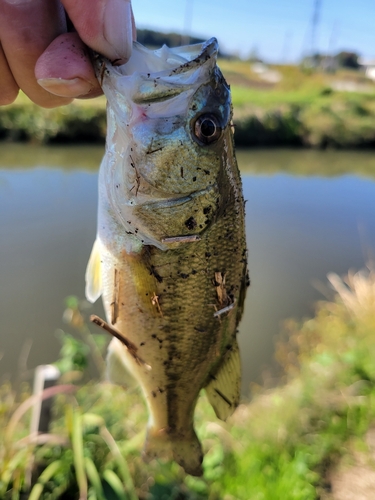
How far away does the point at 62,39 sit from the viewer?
111 cm

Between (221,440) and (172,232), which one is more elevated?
(172,232)

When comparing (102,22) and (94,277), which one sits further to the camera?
(94,277)

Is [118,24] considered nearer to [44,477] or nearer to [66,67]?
[66,67]

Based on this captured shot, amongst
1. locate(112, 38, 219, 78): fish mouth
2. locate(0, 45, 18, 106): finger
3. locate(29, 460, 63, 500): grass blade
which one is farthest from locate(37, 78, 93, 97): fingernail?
locate(29, 460, 63, 500): grass blade

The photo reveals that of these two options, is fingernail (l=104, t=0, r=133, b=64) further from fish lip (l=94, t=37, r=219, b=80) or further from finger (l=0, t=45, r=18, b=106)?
finger (l=0, t=45, r=18, b=106)

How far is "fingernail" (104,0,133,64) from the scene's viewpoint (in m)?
1.05

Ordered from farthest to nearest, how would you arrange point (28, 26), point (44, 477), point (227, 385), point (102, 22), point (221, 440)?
point (221, 440)
point (44, 477)
point (227, 385)
point (28, 26)
point (102, 22)

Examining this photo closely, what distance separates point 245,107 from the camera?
18.5 meters

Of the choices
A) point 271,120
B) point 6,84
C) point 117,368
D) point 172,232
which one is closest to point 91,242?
point 117,368

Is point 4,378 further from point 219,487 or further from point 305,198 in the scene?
point 305,198

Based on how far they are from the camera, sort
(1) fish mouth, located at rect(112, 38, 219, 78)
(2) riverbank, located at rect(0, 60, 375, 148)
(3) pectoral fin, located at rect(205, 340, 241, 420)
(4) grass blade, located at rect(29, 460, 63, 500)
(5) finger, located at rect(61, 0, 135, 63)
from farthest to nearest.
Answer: (2) riverbank, located at rect(0, 60, 375, 148) → (4) grass blade, located at rect(29, 460, 63, 500) → (3) pectoral fin, located at rect(205, 340, 241, 420) → (1) fish mouth, located at rect(112, 38, 219, 78) → (5) finger, located at rect(61, 0, 135, 63)

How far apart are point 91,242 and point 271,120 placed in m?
14.2

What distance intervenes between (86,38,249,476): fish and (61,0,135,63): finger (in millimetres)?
58

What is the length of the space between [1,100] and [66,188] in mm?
8980
